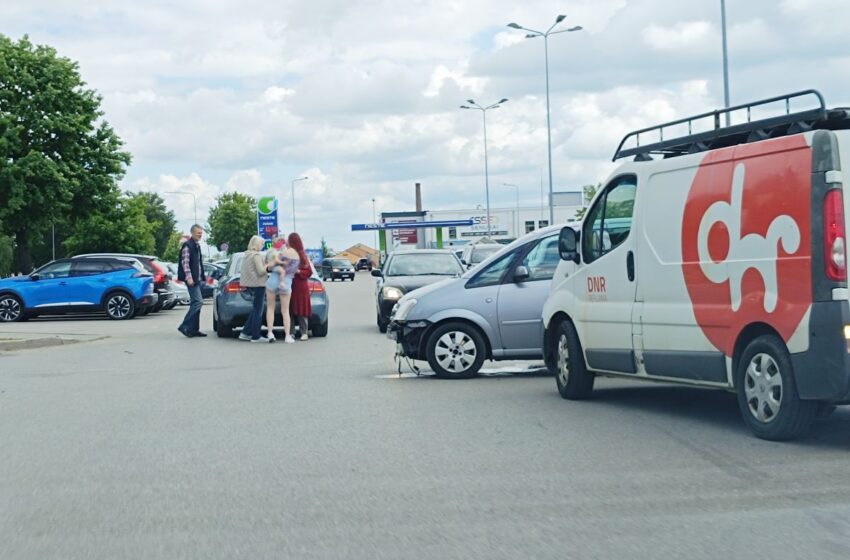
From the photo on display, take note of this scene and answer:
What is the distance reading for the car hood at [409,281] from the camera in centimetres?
2094

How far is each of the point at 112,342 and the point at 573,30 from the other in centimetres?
3414

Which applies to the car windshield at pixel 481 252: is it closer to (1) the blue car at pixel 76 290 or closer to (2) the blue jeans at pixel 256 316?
(1) the blue car at pixel 76 290

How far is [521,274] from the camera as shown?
1363 cm

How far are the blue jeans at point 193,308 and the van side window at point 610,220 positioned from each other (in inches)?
454

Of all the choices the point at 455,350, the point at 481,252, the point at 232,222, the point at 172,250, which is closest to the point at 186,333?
the point at 455,350

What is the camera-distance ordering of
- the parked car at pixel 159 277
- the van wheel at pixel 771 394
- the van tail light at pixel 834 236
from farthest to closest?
1. the parked car at pixel 159 277
2. the van wheel at pixel 771 394
3. the van tail light at pixel 834 236

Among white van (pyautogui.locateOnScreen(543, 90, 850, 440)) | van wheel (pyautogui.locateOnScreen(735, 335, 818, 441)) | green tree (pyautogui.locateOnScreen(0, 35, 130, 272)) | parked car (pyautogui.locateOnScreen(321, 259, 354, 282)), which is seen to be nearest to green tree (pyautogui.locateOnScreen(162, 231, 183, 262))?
parked car (pyautogui.locateOnScreen(321, 259, 354, 282))

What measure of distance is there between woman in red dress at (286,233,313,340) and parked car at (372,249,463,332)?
4.48 feet

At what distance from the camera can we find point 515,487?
702cm

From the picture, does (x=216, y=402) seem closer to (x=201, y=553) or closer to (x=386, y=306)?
(x=201, y=553)

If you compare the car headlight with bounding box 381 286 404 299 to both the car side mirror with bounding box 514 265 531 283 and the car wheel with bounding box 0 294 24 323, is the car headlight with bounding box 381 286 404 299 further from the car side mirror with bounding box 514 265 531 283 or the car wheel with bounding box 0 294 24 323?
the car wheel with bounding box 0 294 24 323

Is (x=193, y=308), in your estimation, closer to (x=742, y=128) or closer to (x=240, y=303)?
(x=240, y=303)

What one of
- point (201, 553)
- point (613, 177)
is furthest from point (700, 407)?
point (201, 553)

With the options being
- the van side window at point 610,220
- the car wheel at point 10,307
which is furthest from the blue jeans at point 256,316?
the car wheel at point 10,307
